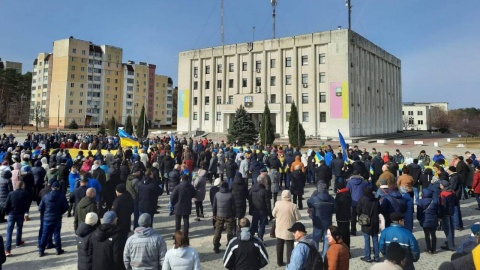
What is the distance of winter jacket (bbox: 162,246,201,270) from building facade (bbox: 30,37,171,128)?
86.7 metres

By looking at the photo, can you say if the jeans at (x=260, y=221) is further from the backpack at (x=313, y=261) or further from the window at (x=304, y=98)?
the window at (x=304, y=98)

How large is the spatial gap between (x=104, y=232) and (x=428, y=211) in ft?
23.2

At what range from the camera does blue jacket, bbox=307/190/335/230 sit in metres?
7.17

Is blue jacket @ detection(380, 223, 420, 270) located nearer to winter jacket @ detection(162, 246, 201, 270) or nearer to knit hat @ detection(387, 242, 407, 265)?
knit hat @ detection(387, 242, 407, 265)

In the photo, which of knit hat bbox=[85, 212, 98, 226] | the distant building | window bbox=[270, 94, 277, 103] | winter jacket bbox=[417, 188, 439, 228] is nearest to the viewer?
knit hat bbox=[85, 212, 98, 226]

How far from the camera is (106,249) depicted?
196 inches

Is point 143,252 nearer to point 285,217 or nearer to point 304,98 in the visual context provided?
point 285,217

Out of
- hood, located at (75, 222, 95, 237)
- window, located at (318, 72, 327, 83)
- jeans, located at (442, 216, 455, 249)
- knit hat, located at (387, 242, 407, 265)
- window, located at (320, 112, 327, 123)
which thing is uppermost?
window, located at (318, 72, 327, 83)

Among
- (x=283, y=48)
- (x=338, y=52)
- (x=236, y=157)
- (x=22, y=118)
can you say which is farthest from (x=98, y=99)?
(x=236, y=157)

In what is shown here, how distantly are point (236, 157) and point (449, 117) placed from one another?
107 meters

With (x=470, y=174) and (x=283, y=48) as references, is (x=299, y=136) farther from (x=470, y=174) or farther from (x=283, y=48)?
(x=470, y=174)

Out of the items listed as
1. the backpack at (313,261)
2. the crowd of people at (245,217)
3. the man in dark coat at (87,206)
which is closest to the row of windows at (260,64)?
the crowd of people at (245,217)

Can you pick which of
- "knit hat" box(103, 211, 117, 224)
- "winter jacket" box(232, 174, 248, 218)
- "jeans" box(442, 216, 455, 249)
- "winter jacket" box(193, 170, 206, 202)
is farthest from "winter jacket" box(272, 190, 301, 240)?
"jeans" box(442, 216, 455, 249)

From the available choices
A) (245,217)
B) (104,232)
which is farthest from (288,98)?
(104,232)
